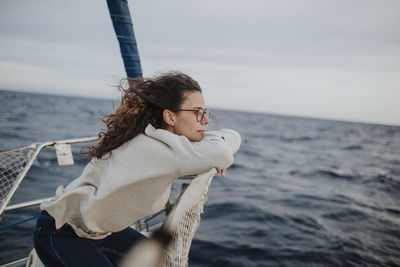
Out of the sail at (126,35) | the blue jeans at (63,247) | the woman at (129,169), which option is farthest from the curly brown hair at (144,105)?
the sail at (126,35)

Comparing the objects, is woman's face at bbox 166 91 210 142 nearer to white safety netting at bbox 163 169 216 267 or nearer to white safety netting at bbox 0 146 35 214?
white safety netting at bbox 163 169 216 267

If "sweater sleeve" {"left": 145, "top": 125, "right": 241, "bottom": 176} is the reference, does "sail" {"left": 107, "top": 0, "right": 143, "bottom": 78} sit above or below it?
above

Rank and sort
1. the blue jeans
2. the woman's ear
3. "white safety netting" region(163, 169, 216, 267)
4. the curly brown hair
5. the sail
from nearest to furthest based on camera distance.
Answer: "white safety netting" region(163, 169, 216, 267) → the blue jeans → the curly brown hair → the woman's ear → the sail

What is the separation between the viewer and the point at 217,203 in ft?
22.1

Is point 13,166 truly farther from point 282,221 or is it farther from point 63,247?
point 282,221

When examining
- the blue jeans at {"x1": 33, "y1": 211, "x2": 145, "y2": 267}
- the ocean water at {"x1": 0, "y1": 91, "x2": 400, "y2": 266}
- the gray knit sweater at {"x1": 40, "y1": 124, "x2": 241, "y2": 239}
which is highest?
the gray knit sweater at {"x1": 40, "y1": 124, "x2": 241, "y2": 239}

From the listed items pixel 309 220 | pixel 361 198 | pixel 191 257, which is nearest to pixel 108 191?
pixel 191 257

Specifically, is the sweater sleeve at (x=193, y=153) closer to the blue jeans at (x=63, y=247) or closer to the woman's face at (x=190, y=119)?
the woman's face at (x=190, y=119)

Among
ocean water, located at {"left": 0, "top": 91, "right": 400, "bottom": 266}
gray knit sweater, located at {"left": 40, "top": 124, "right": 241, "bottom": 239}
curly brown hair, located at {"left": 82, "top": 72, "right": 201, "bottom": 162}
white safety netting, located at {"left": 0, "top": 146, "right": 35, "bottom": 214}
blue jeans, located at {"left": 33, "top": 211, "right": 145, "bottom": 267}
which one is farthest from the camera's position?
ocean water, located at {"left": 0, "top": 91, "right": 400, "bottom": 266}

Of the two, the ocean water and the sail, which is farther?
the ocean water

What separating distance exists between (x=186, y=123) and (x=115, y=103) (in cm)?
82

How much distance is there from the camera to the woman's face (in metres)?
1.83

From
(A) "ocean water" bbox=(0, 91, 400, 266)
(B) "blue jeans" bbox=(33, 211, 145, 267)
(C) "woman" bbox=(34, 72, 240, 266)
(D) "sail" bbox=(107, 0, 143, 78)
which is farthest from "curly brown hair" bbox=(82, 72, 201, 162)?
(D) "sail" bbox=(107, 0, 143, 78)

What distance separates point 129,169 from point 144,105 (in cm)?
55
